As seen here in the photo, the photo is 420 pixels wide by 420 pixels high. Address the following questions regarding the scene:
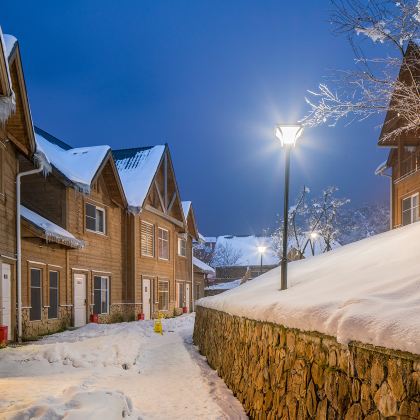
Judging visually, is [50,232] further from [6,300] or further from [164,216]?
[164,216]

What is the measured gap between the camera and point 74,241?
1538 centimetres

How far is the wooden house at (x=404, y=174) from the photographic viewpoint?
738 inches

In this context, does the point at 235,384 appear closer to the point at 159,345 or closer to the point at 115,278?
the point at 159,345

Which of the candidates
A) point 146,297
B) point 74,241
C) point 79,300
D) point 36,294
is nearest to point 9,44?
point 74,241

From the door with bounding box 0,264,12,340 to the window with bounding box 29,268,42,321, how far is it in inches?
63.5

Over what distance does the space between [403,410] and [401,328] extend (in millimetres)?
449

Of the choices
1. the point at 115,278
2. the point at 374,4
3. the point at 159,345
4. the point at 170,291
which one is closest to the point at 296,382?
the point at 374,4

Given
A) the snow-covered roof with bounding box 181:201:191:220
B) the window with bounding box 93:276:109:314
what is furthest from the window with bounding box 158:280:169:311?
the window with bounding box 93:276:109:314

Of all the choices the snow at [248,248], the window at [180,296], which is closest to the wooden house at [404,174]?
the window at [180,296]

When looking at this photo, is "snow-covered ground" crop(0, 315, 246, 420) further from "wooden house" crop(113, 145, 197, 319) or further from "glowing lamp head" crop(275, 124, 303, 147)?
"wooden house" crop(113, 145, 197, 319)

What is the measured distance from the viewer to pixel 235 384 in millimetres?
7500

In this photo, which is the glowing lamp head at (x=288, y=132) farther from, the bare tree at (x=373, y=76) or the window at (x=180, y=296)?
the window at (x=180, y=296)

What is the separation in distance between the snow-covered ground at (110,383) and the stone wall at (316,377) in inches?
31.7

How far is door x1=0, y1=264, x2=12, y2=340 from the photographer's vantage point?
40.7ft
